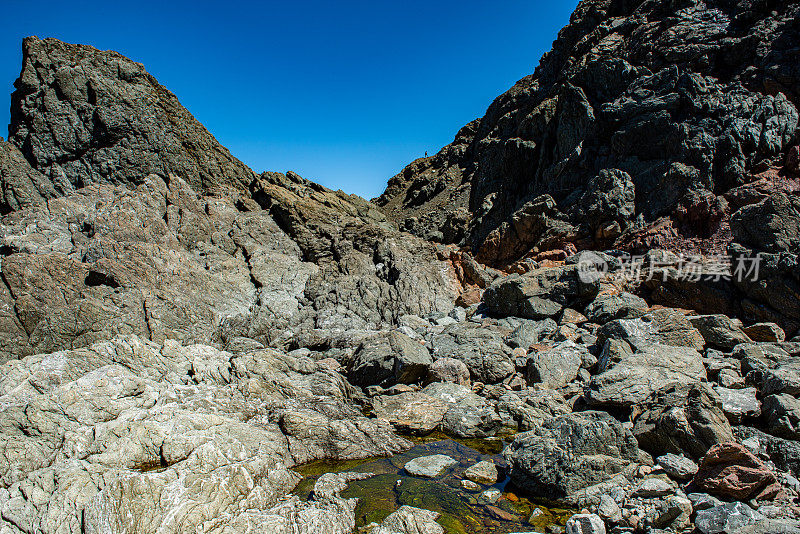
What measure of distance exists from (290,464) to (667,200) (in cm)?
3483

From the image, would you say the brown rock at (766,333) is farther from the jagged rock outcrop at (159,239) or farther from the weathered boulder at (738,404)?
the jagged rock outcrop at (159,239)

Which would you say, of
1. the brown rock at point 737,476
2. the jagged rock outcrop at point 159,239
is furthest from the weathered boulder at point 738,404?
the jagged rock outcrop at point 159,239

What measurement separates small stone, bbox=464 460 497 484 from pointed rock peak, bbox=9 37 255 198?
34.6m

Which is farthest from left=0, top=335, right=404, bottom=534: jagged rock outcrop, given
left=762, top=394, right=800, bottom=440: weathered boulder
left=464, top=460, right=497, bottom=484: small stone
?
left=762, top=394, right=800, bottom=440: weathered boulder

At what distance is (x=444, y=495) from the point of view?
9.80 meters

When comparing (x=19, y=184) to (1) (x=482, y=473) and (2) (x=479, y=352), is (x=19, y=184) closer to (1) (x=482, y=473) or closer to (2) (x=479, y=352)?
(2) (x=479, y=352)

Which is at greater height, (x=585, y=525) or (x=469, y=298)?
(x=469, y=298)

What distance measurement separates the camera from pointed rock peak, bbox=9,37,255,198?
33.1 m

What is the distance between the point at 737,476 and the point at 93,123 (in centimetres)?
4582

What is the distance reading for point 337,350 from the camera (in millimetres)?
21797

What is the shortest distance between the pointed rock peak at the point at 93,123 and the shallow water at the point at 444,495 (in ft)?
107

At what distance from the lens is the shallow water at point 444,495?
339 inches

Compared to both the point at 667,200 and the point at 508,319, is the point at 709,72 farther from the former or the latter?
the point at 508,319

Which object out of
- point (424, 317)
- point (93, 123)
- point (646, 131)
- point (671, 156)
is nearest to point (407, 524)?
point (424, 317)
